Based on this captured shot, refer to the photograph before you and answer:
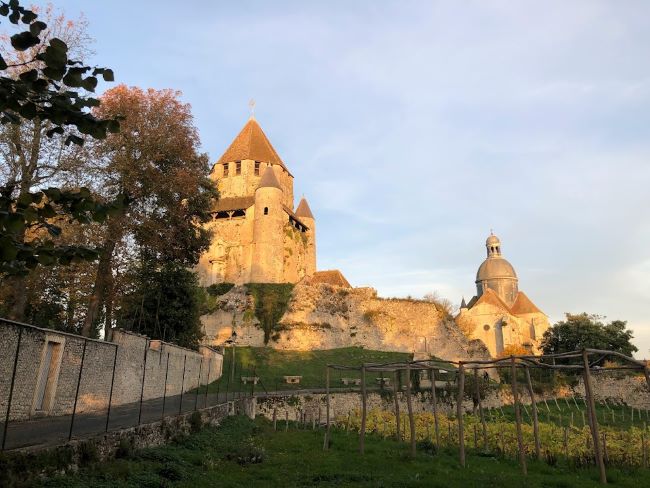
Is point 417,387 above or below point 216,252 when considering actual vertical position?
below

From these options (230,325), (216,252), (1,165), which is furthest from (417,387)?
(216,252)

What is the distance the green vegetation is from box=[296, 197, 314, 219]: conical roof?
15.8 m

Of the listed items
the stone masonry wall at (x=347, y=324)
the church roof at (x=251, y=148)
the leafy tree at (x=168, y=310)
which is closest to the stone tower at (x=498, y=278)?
the stone masonry wall at (x=347, y=324)

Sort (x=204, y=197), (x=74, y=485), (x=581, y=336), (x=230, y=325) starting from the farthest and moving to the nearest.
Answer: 1. (x=581, y=336)
2. (x=230, y=325)
3. (x=204, y=197)
4. (x=74, y=485)

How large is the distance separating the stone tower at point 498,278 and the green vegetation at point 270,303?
184 feet

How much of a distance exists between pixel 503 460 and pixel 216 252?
48438mm

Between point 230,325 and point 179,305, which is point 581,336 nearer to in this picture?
point 230,325

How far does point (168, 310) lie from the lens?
29.9 meters

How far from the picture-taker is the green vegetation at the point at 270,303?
161 feet

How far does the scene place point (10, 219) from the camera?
3535mm

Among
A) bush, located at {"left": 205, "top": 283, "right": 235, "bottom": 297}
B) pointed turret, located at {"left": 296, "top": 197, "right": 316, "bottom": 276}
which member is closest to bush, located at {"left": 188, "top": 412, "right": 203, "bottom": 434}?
bush, located at {"left": 205, "top": 283, "right": 235, "bottom": 297}

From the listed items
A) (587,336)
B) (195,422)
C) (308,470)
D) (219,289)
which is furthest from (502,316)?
(308,470)

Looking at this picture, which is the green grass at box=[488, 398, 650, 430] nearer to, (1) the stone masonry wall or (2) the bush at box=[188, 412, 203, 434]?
(1) the stone masonry wall

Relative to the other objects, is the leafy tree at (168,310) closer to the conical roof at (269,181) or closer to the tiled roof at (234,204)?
the conical roof at (269,181)
